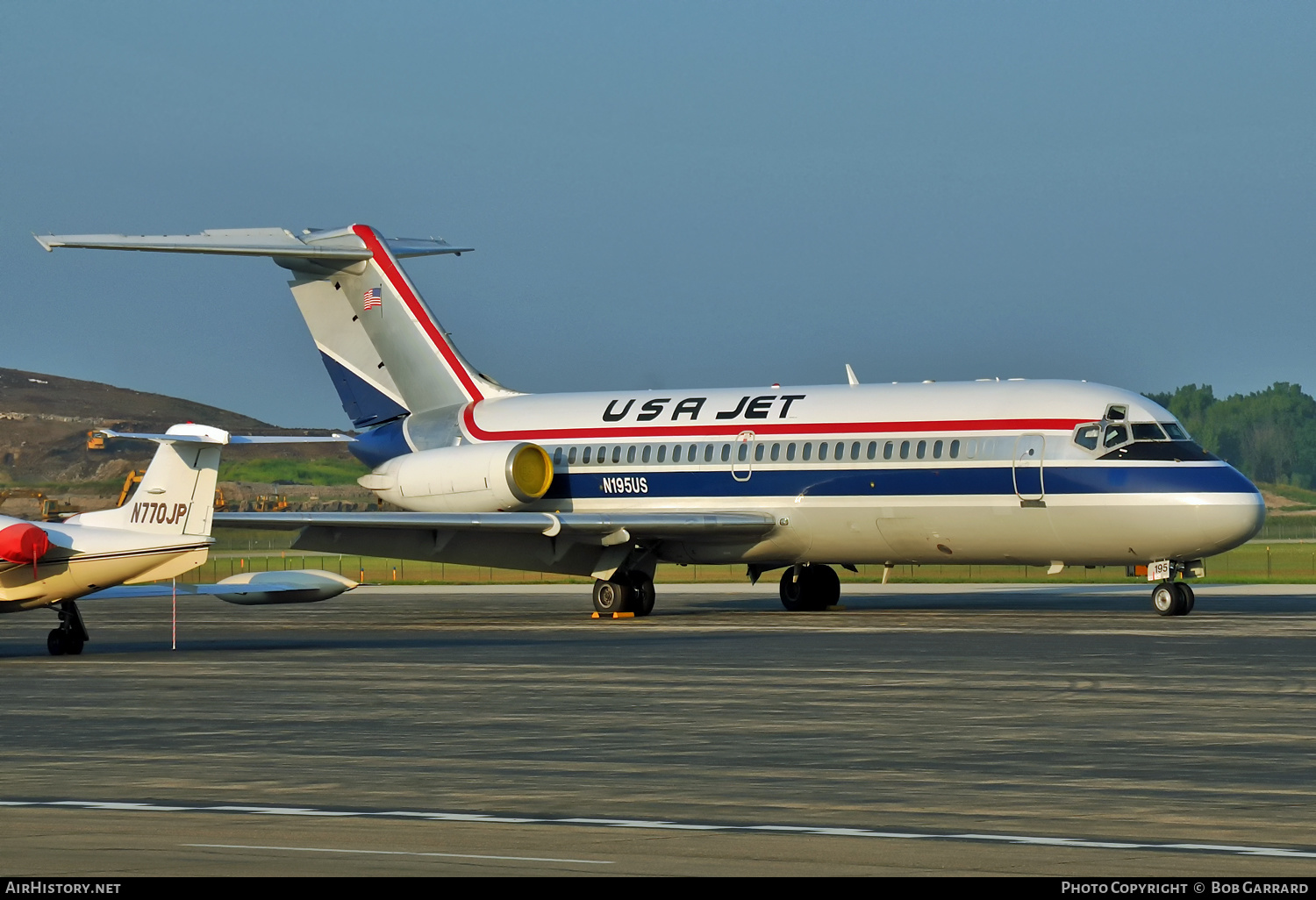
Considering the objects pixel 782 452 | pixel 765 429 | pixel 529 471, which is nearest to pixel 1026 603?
pixel 782 452

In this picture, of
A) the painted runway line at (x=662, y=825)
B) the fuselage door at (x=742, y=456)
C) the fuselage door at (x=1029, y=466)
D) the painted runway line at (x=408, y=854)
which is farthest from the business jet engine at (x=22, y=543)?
the fuselage door at (x=1029, y=466)

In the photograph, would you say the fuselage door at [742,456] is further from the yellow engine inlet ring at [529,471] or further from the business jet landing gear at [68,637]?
the business jet landing gear at [68,637]

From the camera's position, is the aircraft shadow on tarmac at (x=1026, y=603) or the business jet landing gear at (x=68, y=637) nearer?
the business jet landing gear at (x=68, y=637)

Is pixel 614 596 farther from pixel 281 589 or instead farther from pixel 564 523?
pixel 281 589

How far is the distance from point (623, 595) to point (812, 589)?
13.1 ft

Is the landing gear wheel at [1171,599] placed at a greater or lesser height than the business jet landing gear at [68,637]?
greater

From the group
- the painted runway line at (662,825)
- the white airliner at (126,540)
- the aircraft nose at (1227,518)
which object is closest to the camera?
A: the painted runway line at (662,825)

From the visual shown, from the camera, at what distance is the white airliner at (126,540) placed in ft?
80.4

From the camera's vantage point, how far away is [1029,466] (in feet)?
98.8

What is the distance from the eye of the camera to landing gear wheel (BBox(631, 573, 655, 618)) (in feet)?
112

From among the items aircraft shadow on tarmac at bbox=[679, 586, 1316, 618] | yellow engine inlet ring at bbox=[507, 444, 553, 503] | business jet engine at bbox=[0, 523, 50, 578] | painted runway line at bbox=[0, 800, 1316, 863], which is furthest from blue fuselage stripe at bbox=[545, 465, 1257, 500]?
painted runway line at bbox=[0, 800, 1316, 863]

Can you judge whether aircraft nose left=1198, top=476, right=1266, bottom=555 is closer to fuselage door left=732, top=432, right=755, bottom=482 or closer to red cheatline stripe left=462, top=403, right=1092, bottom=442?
red cheatline stripe left=462, top=403, right=1092, bottom=442

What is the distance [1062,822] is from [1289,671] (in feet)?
35.4

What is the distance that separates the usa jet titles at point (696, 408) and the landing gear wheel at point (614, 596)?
3.47m
